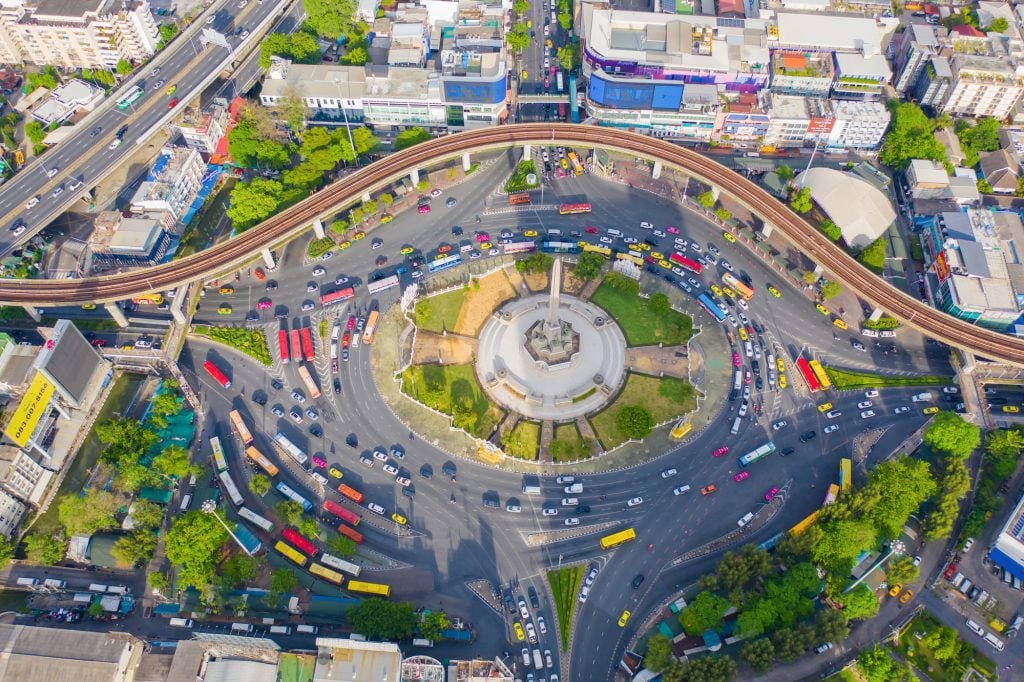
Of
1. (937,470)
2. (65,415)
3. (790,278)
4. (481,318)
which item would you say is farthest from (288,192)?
(937,470)

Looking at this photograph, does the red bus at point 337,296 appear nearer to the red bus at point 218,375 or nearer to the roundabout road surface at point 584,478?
the roundabout road surface at point 584,478

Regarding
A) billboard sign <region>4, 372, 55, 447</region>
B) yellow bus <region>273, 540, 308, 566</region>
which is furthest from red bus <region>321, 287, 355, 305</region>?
yellow bus <region>273, 540, 308, 566</region>

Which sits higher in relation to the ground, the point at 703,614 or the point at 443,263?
the point at 443,263

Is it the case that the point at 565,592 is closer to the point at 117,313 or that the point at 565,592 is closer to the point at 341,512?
the point at 341,512

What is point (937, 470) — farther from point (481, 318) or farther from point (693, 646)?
point (481, 318)

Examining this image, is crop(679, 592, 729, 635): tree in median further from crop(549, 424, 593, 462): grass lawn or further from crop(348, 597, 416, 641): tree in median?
crop(348, 597, 416, 641): tree in median

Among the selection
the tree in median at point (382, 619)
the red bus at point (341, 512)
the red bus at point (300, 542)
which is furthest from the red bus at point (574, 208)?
the tree in median at point (382, 619)

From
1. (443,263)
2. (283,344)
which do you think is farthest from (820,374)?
(283,344)
